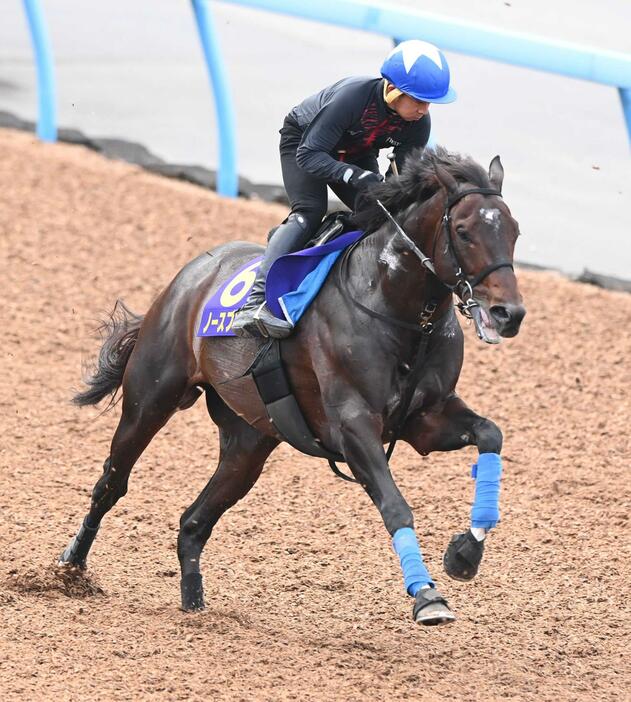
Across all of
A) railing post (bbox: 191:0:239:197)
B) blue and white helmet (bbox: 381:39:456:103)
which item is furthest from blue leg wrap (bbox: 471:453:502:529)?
railing post (bbox: 191:0:239:197)

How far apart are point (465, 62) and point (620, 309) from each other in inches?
146

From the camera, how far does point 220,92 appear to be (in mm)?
11781

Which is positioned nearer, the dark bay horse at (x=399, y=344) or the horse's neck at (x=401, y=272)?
the dark bay horse at (x=399, y=344)

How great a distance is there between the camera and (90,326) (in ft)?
32.5

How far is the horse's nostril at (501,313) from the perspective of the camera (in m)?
4.87

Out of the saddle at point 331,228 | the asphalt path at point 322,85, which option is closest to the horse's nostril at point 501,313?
the saddle at point 331,228

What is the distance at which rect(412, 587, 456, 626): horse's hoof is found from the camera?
4.85 metres

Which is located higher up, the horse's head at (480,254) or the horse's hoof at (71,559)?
the horse's head at (480,254)

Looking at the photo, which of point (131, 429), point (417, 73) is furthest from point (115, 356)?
point (417, 73)

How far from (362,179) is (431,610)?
1831mm

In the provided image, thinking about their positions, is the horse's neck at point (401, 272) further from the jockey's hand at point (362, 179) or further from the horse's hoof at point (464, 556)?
the horse's hoof at point (464, 556)

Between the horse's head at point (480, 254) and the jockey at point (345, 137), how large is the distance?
1.36 ft

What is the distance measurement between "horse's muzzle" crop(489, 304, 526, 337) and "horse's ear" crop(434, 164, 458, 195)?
54 cm

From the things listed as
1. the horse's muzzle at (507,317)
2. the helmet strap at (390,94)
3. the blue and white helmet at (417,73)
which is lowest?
the horse's muzzle at (507,317)
